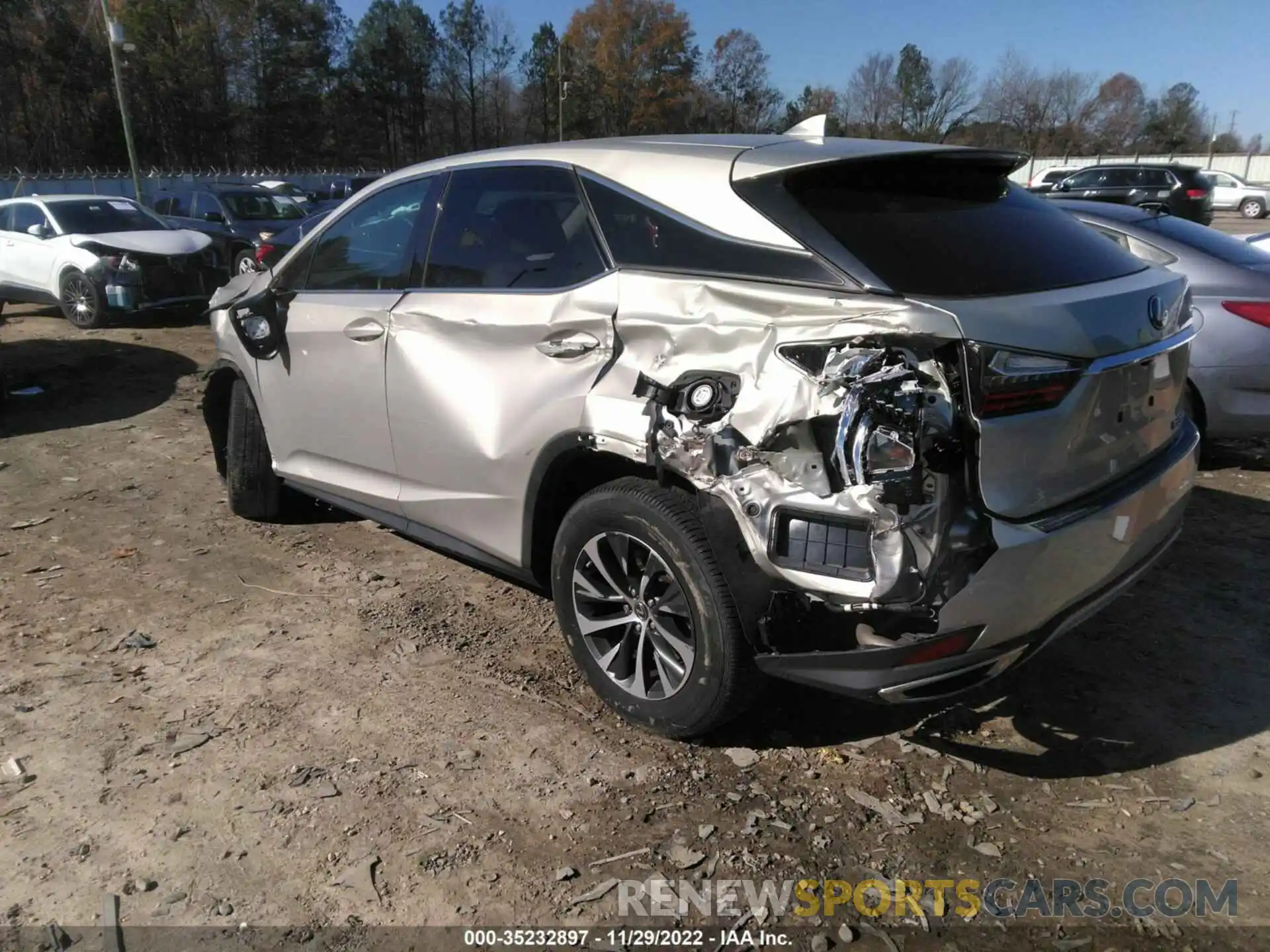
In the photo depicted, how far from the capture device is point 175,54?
2336 inches

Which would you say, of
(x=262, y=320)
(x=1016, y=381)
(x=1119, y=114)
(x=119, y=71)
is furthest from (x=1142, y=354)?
(x=1119, y=114)

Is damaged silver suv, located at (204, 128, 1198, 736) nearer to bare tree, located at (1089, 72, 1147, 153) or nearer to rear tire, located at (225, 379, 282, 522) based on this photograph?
rear tire, located at (225, 379, 282, 522)

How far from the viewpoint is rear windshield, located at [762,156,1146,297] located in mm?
2521

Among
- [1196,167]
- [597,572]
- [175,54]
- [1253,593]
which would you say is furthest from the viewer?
[175,54]

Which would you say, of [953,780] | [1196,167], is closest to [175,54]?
[1196,167]

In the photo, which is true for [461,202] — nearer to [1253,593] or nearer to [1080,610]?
[1080,610]

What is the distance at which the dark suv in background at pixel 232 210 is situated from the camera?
1424 cm

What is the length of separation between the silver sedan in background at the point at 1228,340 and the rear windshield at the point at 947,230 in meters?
2.61

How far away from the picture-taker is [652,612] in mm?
2936

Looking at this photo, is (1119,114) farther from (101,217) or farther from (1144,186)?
(101,217)

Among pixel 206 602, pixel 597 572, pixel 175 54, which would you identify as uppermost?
pixel 175 54

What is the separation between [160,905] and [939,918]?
6.63 feet

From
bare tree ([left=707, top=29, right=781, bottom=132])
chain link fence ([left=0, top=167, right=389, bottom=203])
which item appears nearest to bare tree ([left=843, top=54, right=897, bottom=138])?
bare tree ([left=707, top=29, right=781, bottom=132])

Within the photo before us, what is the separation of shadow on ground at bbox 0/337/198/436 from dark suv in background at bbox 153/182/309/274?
4.62 metres
